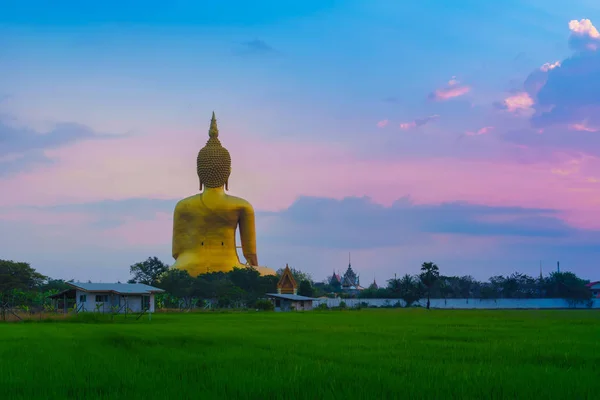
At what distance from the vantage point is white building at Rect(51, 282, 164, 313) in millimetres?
38156

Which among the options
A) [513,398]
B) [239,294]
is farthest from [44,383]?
[239,294]

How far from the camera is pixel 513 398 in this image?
796 cm

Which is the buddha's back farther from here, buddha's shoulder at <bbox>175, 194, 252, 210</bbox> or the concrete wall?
the concrete wall

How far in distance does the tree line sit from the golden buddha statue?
322cm

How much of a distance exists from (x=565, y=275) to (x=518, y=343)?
62021 millimetres

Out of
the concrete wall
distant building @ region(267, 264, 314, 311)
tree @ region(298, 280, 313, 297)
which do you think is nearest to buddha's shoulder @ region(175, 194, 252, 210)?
tree @ region(298, 280, 313, 297)

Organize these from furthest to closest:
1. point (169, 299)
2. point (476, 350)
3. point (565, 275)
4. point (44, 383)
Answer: point (565, 275) → point (169, 299) → point (476, 350) → point (44, 383)

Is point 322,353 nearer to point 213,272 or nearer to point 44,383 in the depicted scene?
point 44,383

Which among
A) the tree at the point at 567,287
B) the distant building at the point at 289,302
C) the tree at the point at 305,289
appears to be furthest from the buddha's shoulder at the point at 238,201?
the tree at the point at 567,287

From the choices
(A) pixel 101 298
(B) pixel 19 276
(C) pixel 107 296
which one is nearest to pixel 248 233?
(B) pixel 19 276

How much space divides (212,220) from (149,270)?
7575mm

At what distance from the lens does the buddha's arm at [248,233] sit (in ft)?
223

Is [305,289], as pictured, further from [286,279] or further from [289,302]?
[289,302]

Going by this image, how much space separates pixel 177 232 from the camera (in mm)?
67938
